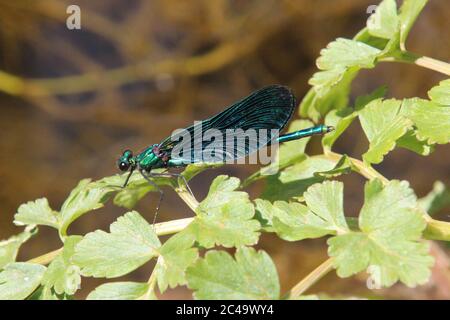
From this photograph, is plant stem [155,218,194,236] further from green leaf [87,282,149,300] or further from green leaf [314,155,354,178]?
green leaf [314,155,354,178]

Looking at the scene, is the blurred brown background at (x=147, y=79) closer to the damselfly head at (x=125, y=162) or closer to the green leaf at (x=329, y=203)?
the damselfly head at (x=125, y=162)

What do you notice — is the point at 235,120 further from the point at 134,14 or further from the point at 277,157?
the point at 134,14

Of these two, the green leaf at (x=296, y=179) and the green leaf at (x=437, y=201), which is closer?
the green leaf at (x=296, y=179)

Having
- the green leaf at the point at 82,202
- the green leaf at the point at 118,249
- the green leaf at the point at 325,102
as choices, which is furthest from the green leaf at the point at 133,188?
the green leaf at the point at 325,102

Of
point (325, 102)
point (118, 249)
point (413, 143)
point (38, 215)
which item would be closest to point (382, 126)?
point (413, 143)

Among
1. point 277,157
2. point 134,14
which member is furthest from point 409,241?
point 134,14

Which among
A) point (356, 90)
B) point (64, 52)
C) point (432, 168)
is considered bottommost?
point (432, 168)

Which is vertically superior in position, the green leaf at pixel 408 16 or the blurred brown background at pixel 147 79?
the blurred brown background at pixel 147 79
